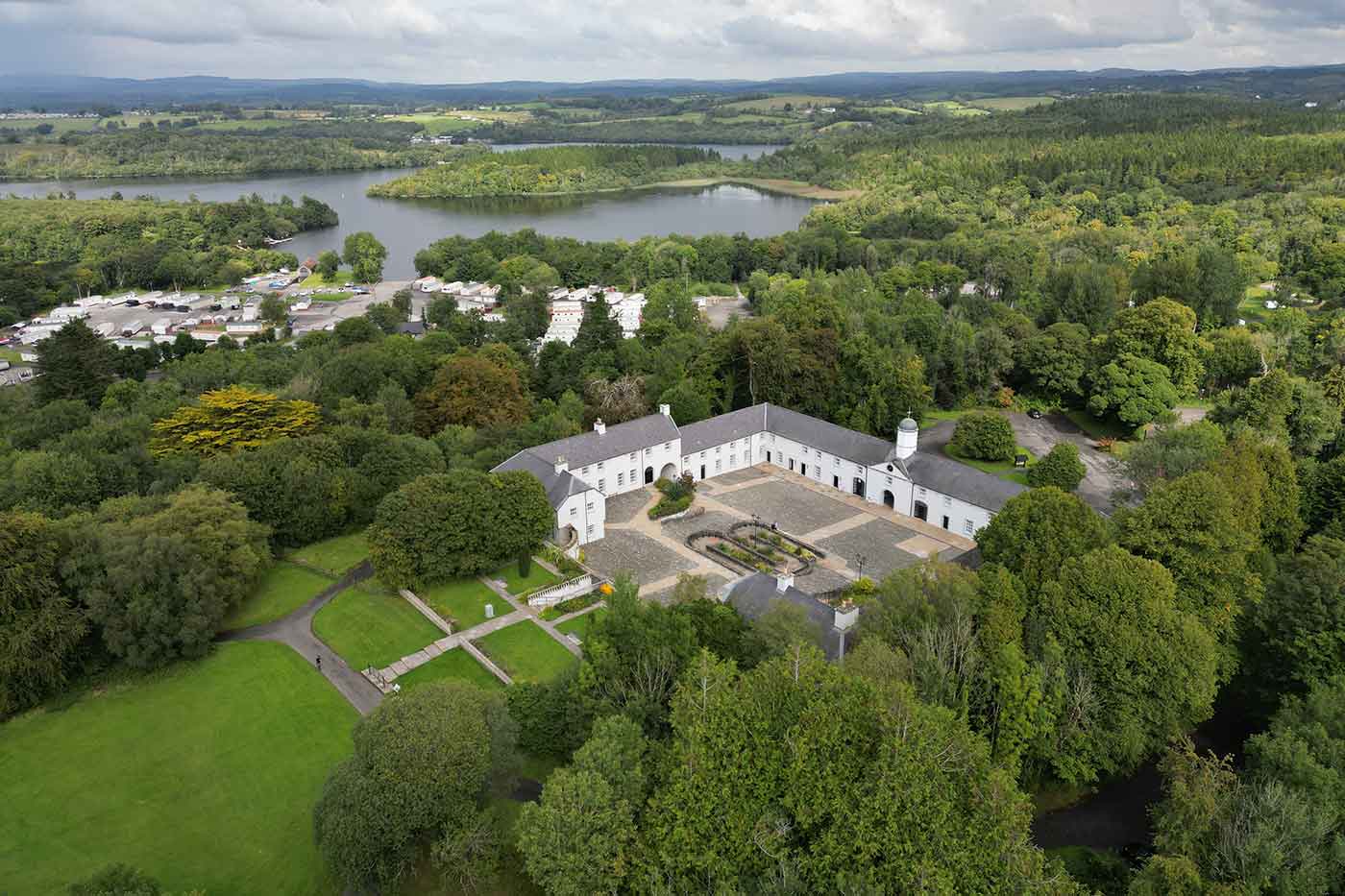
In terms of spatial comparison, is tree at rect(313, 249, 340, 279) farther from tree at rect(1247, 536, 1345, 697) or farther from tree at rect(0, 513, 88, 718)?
tree at rect(1247, 536, 1345, 697)

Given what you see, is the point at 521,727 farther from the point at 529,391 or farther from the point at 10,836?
the point at 529,391

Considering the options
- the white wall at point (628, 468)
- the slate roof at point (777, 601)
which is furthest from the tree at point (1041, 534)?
the white wall at point (628, 468)

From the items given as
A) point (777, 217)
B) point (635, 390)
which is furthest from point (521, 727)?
point (777, 217)

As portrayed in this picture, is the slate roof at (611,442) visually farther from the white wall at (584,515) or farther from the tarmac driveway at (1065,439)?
the tarmac driveway at (1065,439)

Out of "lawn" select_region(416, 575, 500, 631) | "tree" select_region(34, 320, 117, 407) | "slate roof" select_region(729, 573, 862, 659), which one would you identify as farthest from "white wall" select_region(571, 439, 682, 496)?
"tree" select_region(34, 320, 117, 407)

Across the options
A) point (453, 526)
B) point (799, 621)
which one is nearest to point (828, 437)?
point (453, 526)

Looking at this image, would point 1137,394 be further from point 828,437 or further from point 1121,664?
point 1121,664
